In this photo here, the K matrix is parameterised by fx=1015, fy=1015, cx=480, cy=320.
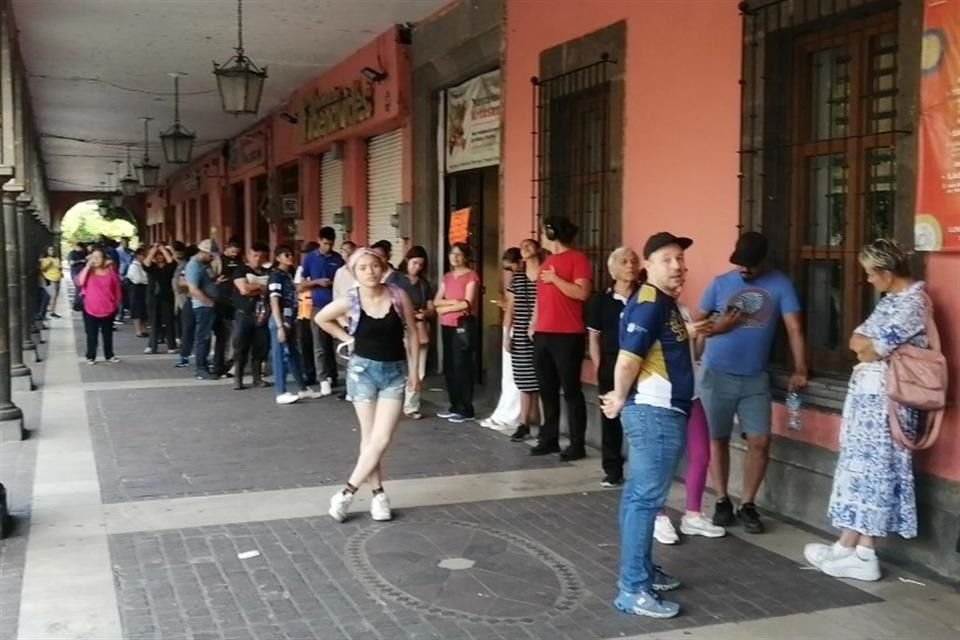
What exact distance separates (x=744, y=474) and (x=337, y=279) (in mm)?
5275

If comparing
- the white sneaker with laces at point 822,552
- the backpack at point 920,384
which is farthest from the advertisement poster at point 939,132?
the white sneaker with laces at point 822,552

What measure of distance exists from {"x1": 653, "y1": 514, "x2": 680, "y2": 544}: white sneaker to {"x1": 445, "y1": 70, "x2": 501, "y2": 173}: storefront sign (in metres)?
5.57

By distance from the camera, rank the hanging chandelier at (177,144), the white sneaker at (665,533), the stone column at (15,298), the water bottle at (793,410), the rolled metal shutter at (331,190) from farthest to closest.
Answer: the rolled metal shutter at (331,190)
the hanging chandelier at (177,144)
the stone column at (15,298)
the water bottle at (793,410)
the white sneaker at (665,533)

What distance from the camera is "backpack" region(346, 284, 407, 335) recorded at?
19.6 ft

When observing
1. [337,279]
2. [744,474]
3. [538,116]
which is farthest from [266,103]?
[744,474]

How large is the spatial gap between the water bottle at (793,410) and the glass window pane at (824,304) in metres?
0.46

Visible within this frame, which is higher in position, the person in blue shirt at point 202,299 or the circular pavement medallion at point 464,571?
the person in blue shirt at point 202,299

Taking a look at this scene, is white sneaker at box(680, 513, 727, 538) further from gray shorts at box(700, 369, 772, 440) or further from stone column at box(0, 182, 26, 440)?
stone column at box(0, 182, 26, 440)

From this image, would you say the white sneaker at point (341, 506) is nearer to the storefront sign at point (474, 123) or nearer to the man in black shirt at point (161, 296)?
the storefront sign at point (474, 123)

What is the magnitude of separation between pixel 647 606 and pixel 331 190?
12.6 m

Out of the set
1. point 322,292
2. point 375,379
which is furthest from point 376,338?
point 322,292

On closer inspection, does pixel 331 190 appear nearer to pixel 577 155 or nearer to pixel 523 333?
pixel 577 155

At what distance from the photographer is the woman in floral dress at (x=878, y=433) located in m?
4.90

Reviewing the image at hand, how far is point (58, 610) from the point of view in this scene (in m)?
4.52
